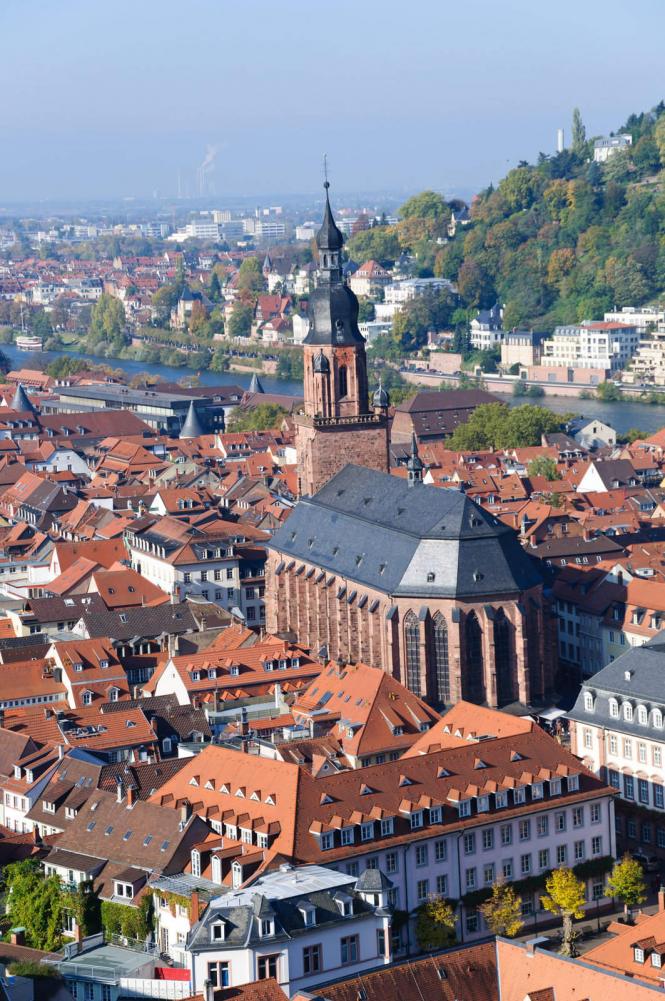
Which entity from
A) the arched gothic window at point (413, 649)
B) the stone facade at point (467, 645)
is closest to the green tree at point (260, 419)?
the stone facade at point (467, 645)

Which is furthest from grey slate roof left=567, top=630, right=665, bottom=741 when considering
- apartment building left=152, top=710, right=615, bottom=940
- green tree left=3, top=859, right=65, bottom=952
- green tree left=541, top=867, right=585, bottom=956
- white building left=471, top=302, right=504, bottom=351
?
white building left=471, top=302, right=504, bottom=351

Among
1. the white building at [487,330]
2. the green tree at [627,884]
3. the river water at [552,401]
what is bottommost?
the river water at [552,401]

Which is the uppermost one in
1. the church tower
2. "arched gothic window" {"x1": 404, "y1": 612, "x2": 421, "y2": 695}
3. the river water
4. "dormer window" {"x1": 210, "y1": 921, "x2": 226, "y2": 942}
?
the church tower

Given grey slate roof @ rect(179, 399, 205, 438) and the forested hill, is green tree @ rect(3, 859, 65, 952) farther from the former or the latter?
the forested hill

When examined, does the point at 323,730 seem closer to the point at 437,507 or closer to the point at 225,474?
the point at 437,507

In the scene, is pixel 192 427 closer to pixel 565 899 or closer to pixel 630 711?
pixel 630 711

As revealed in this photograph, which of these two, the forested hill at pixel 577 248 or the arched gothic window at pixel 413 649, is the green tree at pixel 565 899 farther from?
the forested hill at pixel 577 248
